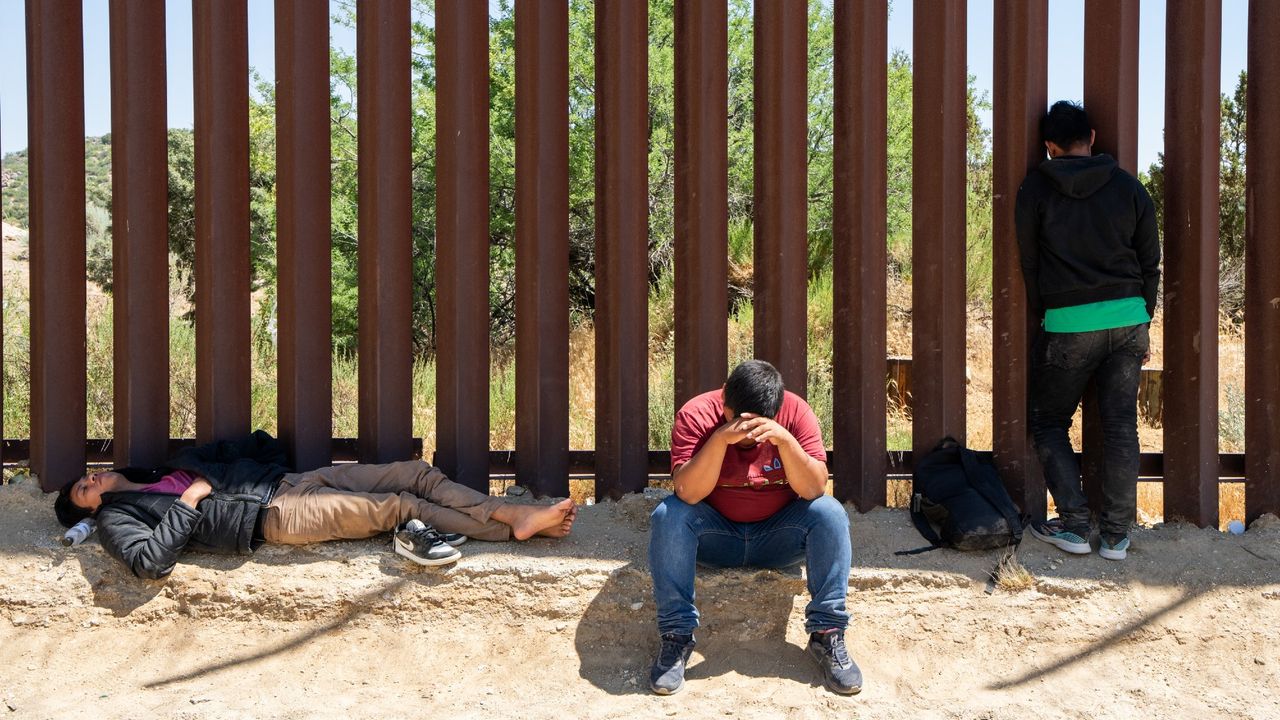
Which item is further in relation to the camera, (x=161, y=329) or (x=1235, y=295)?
Answer: (x=1235, y=295)

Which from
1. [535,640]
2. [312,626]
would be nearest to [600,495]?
[535,640]

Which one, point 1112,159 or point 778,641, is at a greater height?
point 1112,159

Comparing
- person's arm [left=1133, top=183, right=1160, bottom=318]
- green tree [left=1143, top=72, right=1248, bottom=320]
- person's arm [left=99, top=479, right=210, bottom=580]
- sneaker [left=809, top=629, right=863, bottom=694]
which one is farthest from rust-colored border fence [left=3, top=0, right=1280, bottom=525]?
green tree [left=1143, top=72, right=1248, bottom=320]

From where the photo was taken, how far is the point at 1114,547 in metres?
4.32

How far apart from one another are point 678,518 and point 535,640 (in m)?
0.79

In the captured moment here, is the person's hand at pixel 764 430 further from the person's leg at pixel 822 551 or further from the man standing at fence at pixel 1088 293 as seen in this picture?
the man standing at fence at pixel 1088 293

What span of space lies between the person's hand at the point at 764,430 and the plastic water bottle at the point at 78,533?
2576 mm

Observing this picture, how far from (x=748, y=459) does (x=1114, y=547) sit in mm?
1610

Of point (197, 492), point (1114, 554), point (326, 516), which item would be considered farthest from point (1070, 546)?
point (197, 492)

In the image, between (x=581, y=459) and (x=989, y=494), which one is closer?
(x=989, y=494)

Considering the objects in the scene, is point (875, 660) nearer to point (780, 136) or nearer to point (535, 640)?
point (535, 640)

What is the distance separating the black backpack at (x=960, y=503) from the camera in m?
4.23

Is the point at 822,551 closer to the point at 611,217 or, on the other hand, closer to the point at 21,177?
the point at 611,217

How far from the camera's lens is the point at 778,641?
4.05 m
